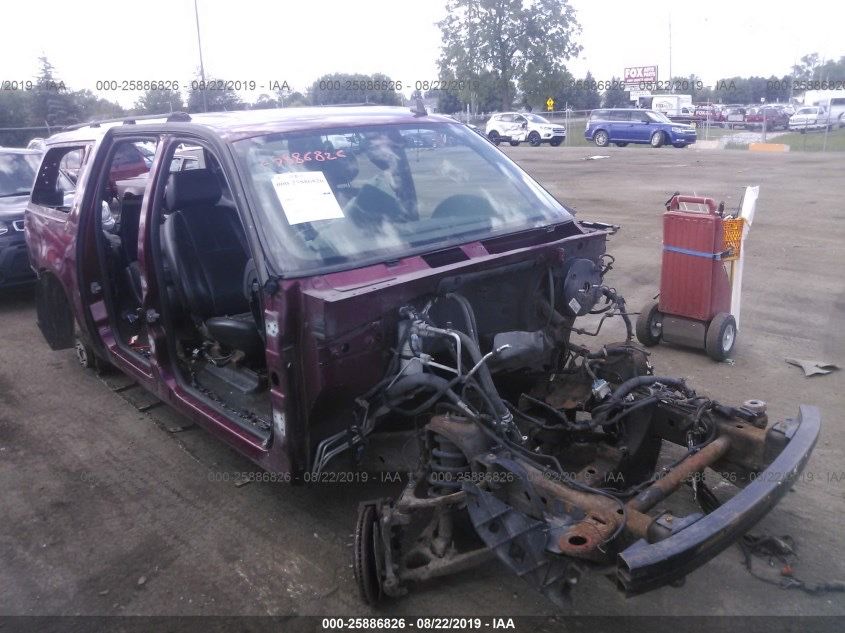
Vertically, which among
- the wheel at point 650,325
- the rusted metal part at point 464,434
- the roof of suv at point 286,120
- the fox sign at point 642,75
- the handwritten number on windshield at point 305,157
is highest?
the fox sign at point 642,75

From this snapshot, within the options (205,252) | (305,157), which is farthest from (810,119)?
(305,157)

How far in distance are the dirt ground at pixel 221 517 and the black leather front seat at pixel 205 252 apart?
846 mm

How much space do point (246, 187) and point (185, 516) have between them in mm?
1723

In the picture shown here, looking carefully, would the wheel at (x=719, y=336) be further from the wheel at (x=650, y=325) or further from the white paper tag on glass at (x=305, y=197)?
the white paper tag on glass at (x=305, y=197)

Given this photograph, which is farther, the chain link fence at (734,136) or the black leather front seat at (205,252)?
the chain link fence at (734,136)

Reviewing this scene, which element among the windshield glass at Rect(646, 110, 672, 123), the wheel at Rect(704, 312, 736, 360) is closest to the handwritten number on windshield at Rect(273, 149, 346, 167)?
the wheel at Rect(704, 312, 736, 360)

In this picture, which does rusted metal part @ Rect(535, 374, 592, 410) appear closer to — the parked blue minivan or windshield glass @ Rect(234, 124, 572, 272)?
windshield glass @ Rect(234, 124, 572, 272)

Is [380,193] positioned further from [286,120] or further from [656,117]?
[656,117]

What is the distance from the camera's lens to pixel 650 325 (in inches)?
230

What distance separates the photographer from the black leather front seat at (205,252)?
4379 mm

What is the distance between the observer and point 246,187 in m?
3.36

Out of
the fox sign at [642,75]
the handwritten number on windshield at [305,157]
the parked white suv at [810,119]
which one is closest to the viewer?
the handwritten number on windshield at [305,157]

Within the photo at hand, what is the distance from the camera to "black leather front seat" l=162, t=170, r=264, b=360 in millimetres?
4379

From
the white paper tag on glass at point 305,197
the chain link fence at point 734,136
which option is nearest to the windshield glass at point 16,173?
the white paper tag on glass at point 305,197
